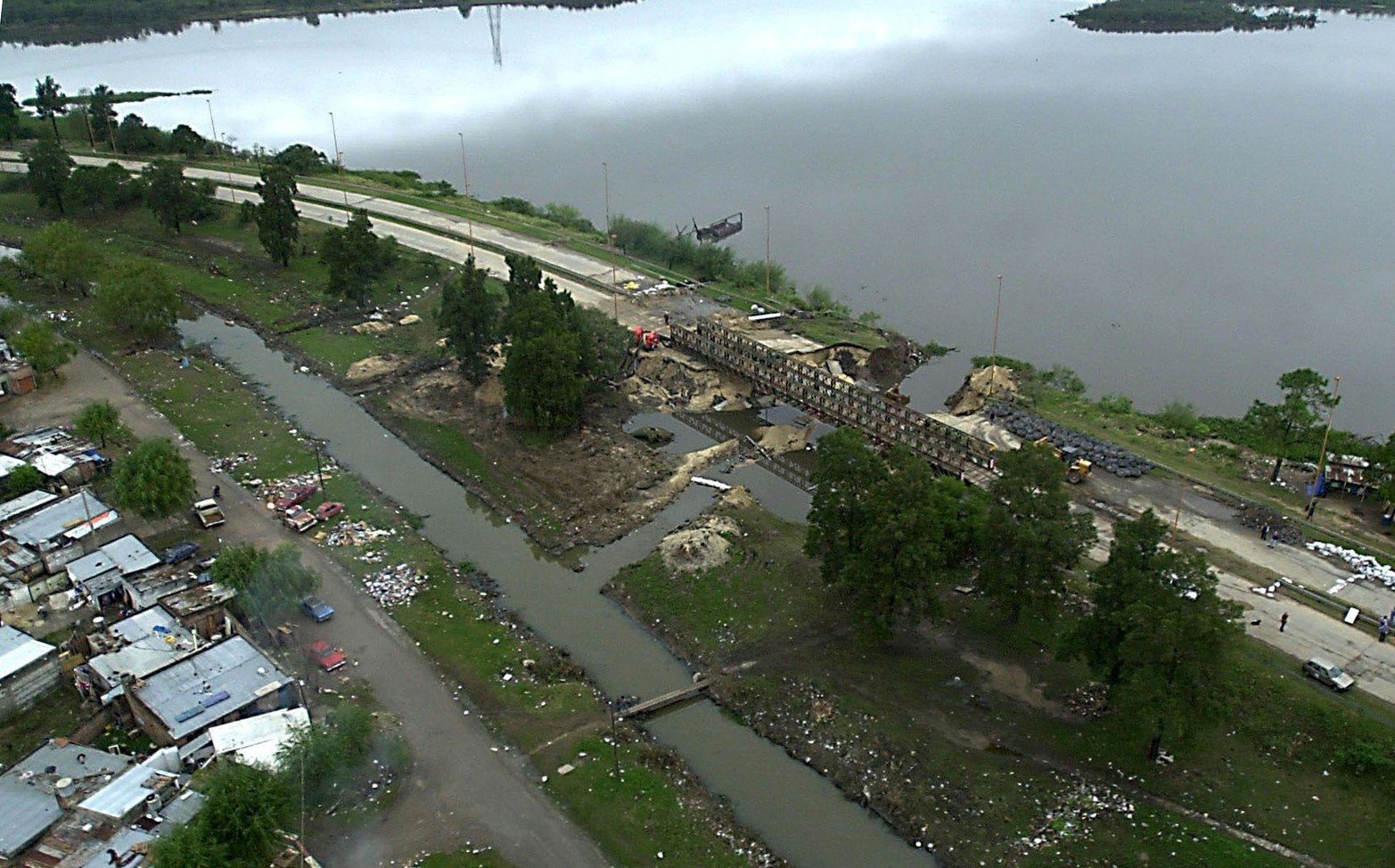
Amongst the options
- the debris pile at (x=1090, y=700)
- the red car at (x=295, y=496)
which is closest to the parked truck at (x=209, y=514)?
the red car at (x=295, y=496)

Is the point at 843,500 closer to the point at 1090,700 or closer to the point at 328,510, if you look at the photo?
the point at 1090,700

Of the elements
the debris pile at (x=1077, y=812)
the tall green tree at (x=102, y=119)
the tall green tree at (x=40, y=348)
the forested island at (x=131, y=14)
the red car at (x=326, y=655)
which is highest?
the forested island at (x=131, y=14)

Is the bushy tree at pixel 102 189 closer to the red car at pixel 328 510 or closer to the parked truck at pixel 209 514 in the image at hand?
the parked truck at pixel 209 514

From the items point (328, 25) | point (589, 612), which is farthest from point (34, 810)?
point (328, 25)

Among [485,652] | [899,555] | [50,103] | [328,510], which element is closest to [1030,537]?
[899,555]

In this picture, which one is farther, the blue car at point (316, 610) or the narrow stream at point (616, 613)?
the blue car at point (316, 610)

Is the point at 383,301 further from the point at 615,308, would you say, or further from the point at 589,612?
the point at 589,612
